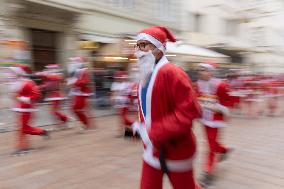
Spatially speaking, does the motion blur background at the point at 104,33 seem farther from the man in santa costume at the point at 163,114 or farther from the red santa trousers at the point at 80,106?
the man in santa costume at the point at 163,114

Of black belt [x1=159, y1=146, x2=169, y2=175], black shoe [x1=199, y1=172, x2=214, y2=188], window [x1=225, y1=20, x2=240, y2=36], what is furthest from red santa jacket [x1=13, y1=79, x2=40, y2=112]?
window [x1=225, y1=20, x2=240, y2=36]

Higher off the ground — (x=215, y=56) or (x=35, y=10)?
(x=35, y=10)

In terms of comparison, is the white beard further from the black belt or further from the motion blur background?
the motion blur background

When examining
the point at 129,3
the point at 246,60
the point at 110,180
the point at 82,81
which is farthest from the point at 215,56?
the point at 110,180

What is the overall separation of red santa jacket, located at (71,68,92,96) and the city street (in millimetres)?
902

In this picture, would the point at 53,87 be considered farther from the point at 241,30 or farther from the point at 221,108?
the point at 241,30

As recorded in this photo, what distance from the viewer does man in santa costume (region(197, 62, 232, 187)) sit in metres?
5.06

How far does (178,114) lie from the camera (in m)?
2.61

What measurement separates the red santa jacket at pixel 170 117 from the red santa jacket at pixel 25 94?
13.1 ft

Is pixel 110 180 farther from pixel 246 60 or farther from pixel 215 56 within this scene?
pixel 246 60

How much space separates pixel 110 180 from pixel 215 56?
16.4 m

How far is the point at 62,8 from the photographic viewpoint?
13234 mm

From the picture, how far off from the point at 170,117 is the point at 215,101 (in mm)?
2604

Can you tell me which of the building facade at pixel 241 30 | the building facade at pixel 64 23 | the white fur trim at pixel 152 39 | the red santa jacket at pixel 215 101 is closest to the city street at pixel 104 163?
the red santa jacket at pixel 215 101
